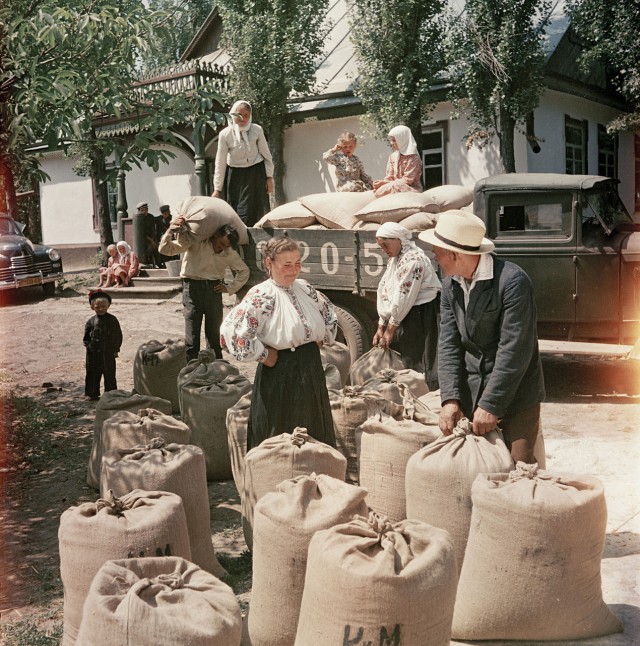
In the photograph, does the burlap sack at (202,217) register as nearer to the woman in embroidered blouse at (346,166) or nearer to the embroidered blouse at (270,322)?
the woman in embroidered blouse at (346,166)

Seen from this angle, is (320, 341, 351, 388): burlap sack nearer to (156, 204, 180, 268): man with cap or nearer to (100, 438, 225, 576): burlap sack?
(100, 438, 225, 576): burlap sack

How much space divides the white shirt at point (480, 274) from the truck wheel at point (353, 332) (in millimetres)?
3950

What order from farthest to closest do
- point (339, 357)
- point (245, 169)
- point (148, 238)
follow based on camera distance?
1. point (148, 238)
2. point (245, 169)
3. point (339, 357)

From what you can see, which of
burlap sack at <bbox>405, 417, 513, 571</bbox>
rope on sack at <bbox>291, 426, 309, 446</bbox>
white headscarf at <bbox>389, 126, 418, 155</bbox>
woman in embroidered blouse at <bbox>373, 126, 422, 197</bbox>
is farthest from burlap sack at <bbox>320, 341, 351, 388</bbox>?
burlap sack at <bbox>405, 417, 513, 571</bbox>

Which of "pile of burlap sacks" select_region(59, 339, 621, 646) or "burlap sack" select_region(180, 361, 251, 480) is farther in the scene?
"burlap sack" select_region(180, 361, 251, 480)

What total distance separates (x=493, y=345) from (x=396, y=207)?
374 cm

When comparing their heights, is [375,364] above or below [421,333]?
below

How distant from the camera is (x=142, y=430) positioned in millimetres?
4594

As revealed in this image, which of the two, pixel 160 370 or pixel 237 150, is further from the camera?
pixel 237 150

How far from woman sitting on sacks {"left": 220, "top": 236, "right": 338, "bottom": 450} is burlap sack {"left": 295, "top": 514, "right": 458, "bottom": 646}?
1.59 meters

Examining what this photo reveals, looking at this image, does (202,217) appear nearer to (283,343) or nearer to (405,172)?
(405,172)

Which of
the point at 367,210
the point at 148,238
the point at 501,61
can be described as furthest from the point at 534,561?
the point at 148,238

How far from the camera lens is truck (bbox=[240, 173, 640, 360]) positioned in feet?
22.9

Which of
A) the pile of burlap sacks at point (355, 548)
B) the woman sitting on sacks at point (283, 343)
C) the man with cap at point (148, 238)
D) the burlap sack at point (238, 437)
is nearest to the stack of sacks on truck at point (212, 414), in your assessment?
the burlap sack at point (238, 437)
